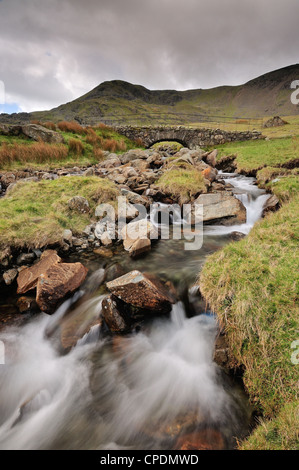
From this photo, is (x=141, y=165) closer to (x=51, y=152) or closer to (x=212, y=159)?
(x=212, y=159)

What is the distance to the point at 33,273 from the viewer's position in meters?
5.31

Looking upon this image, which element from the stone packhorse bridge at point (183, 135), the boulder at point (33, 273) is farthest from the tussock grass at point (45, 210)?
the stone packhorse bridge at point (183, 135)

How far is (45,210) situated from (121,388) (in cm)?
688

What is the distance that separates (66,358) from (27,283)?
7.03 ft

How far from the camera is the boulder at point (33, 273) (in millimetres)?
5078

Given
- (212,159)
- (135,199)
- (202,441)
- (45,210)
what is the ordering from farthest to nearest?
1. (212,159)
2. (135,199)
3. (45,210)
4. (202,441)

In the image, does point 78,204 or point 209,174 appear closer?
point 78,204

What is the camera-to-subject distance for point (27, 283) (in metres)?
5.09

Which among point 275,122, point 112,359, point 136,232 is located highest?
point 275,122

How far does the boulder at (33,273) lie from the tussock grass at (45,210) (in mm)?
994

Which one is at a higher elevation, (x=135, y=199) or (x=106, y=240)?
(x=135, y=199)

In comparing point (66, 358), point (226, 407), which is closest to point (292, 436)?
point (226, 407)

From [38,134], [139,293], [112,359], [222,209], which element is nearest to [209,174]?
[222,209]

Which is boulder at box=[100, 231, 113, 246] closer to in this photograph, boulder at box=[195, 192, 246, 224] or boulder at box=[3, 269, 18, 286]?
boulder at box=[3, 269, 18, 286]
